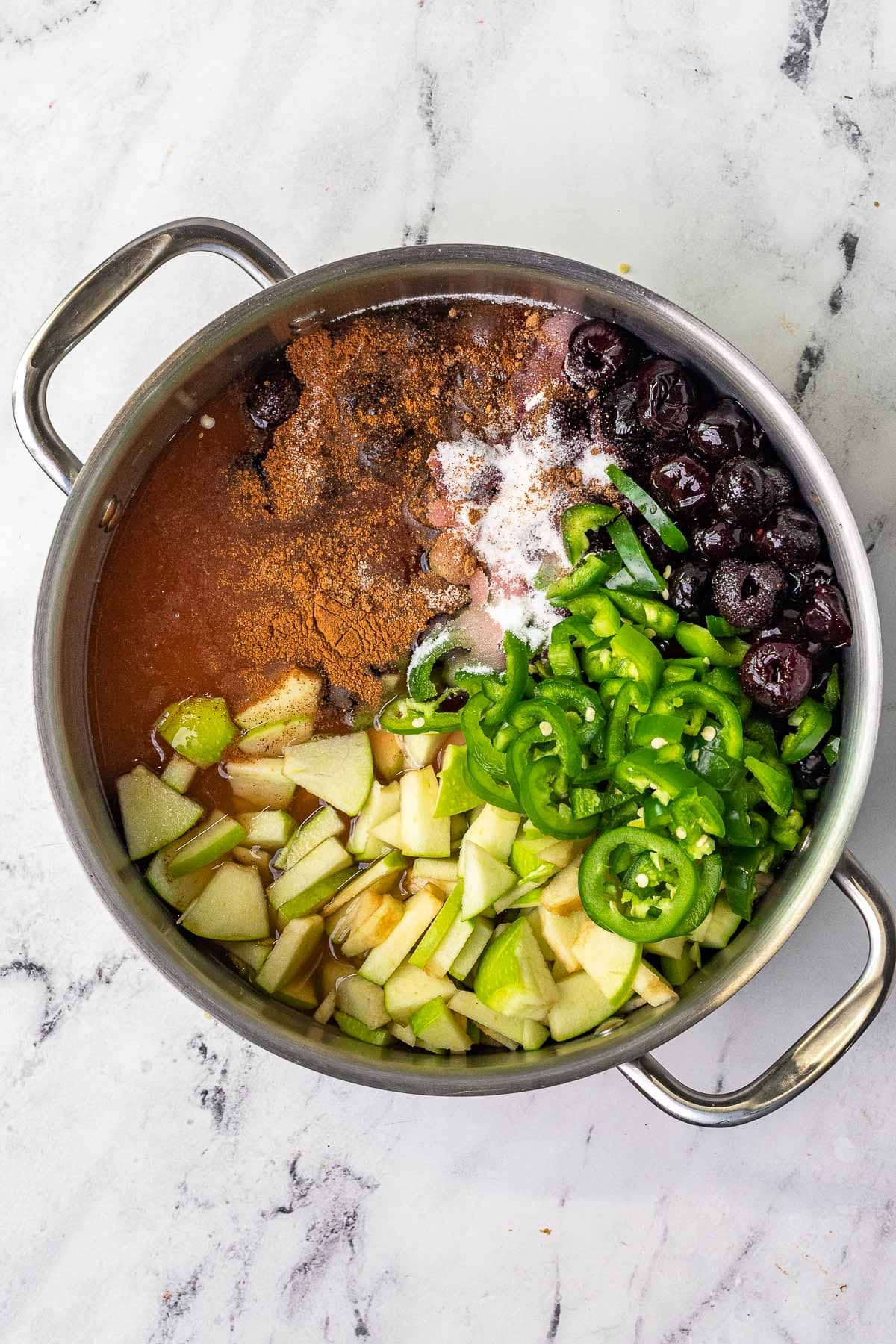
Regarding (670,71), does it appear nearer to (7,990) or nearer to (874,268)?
(874,268)

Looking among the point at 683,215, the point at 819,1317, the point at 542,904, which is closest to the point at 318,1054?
the point at 542,904

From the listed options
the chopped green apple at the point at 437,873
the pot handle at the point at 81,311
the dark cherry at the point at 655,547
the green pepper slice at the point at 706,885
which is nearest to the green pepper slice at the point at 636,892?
the green pepper slice at the point at 706,885

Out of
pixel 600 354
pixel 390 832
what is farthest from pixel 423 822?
pixel 600 354

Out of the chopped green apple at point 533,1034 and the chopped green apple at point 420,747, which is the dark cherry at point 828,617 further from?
the chopped green apple at point 533,1034

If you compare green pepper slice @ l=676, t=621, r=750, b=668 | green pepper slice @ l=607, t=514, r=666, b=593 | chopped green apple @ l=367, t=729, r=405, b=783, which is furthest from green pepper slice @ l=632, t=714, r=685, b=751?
chopped green apple @ l=367, t=729, r=405, b=783

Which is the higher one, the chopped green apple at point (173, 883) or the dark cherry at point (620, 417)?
the dark cherry at point (620, 417)

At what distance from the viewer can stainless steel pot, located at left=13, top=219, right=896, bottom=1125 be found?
5.05 ft

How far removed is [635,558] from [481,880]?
1.87 feet

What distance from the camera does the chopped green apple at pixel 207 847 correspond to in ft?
5.61

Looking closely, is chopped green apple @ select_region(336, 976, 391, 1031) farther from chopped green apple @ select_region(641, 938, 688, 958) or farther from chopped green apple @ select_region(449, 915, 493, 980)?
chopped green apple @ select_region(641, 938, 688, 958)

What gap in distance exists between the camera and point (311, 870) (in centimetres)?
170

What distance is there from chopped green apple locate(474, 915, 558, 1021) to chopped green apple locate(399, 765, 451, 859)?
18 cm

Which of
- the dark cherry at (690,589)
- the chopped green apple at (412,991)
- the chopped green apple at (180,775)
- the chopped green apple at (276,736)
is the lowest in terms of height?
the chopped green apple at (412,991)

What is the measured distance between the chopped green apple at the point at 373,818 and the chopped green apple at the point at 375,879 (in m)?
0.02
